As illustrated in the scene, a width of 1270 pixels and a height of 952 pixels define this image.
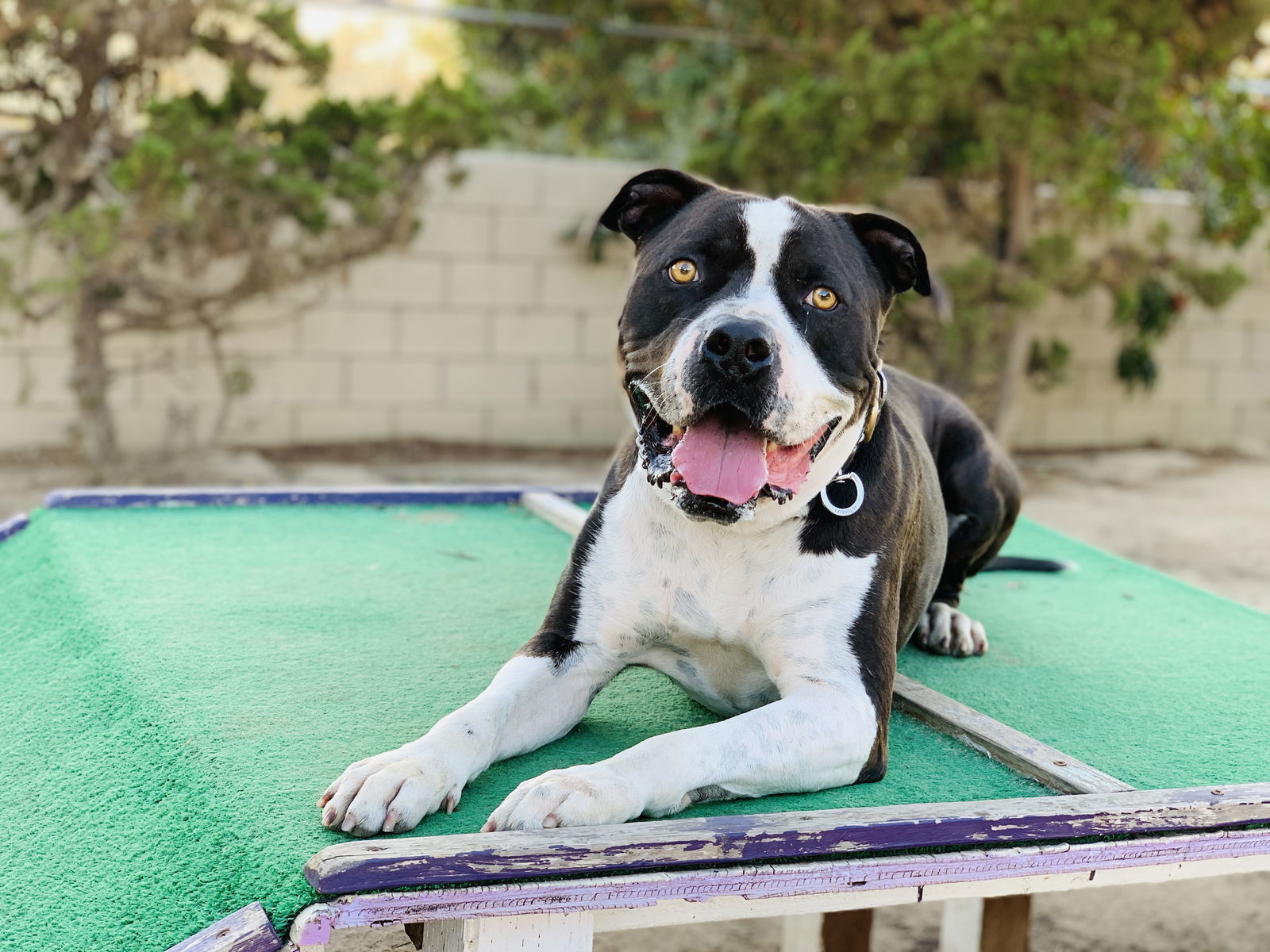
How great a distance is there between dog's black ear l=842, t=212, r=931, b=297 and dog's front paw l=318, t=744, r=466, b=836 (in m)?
1.21

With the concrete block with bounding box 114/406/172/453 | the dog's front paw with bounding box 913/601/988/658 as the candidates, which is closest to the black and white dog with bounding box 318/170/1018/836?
the dog's front paw with bounding box 913/601/988/658

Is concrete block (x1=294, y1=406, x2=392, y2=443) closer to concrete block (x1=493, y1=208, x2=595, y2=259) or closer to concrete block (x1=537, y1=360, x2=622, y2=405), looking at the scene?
concrete block (x1=537, y1=360, x2=622, y2=405)

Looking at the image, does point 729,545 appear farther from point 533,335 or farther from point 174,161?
point 533,335

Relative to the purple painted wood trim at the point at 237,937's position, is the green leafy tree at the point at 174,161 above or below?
above

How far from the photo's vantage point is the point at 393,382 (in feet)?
28.0

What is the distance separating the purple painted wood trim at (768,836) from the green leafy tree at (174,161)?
5189 mm

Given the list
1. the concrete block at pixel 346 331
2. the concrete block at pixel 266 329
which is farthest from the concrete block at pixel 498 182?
the concrete block at pixel 266 329

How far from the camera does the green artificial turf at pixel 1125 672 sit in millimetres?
2518

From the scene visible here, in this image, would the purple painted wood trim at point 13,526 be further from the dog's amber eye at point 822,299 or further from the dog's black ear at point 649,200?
→ the dog's amber eye at point 822,299

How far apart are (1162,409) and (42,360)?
8090 mm

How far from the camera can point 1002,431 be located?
28.8 feet

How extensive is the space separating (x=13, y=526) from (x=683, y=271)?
264cm

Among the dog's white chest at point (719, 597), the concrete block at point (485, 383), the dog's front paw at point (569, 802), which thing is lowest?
the concrete block at point (485, 383)

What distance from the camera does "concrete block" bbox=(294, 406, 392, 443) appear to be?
8352 millimetres
